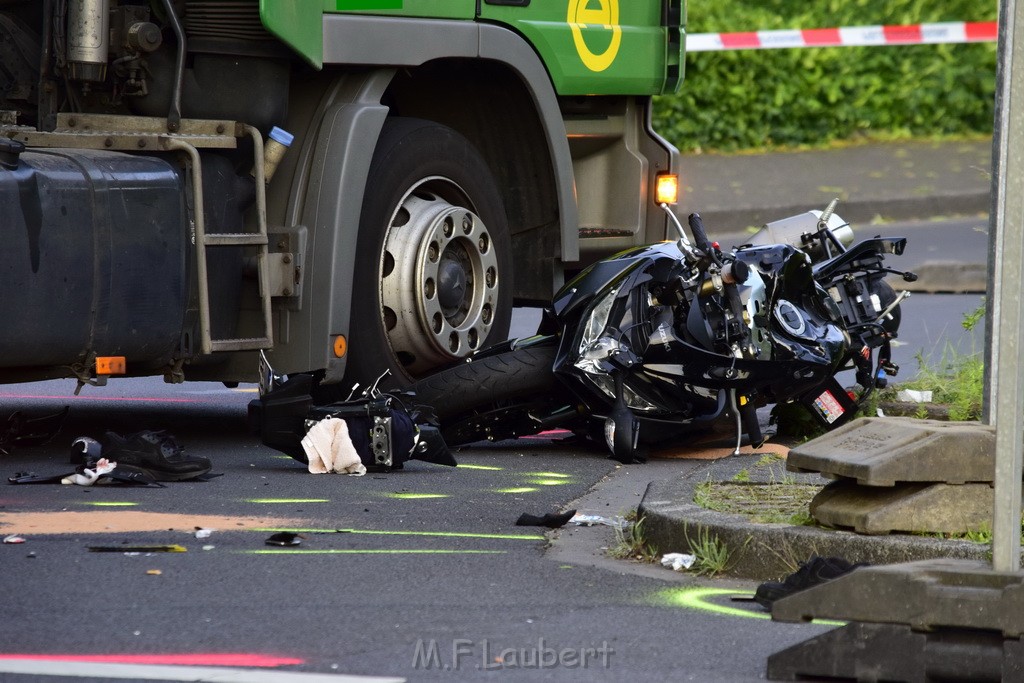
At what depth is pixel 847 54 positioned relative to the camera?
17.8 meters

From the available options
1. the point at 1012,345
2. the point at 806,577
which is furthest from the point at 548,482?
the point at 1012,345

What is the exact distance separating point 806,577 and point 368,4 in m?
3.39

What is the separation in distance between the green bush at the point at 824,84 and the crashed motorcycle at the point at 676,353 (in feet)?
33.6

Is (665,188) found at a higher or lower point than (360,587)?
higher

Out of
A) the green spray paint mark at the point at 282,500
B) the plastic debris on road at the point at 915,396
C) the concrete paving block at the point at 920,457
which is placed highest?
the concrete paving block at the point at 920,457

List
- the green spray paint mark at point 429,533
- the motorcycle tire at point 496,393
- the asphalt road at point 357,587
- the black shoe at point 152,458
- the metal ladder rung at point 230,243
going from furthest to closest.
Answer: the motorcycle tire at point 496,393 < the metal ladder rung at point 230,243 < the black shoe at point 152,458 < the green spray paint mark at point 429,533 < the asphalt road at point 357,587

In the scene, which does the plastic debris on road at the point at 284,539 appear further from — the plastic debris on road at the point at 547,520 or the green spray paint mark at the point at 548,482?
the green spray paint mark at the point at 548,482

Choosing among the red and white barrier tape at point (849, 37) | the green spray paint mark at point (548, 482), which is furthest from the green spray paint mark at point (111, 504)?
the red and white barrier tape at point (849, 37)

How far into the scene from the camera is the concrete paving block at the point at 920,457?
4711 mm

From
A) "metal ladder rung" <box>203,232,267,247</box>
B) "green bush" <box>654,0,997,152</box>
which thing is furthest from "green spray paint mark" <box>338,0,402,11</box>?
"green bush" <box>654,0,997,152</box>

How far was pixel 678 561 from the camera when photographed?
5.00 metres

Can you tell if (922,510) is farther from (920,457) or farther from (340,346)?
(340,346)

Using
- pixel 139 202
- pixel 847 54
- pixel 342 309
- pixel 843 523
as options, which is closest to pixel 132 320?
pixel 139 202

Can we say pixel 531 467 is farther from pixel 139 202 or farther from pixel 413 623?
pixel 413 623
